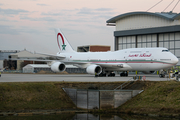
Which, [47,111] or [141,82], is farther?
[141,82]

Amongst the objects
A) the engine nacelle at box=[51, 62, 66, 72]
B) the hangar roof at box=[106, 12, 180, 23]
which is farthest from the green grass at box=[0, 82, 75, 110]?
the hangar roof at box=[106, 12, 180, 23]

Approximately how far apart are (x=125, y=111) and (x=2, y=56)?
120m

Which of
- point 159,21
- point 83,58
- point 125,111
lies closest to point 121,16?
point 159,21

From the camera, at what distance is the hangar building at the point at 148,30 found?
179 ft

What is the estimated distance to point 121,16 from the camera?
62.8 m

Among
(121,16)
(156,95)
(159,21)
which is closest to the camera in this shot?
(156,95)

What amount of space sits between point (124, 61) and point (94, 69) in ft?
16.5

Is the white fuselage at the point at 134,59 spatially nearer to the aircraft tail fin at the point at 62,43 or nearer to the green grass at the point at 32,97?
the aircraft tail fin at the point at 62,43

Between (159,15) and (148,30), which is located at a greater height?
(159,15)

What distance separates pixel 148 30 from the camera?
57.2 metres

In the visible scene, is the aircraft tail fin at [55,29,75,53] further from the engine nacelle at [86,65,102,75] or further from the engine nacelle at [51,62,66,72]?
the engine nacelle at [86,65,102,75]

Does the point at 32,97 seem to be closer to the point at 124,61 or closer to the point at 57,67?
the point at 57,67

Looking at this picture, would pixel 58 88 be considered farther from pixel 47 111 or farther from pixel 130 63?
pixel 130 63

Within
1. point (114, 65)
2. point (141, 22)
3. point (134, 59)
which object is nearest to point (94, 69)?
point (114, 65)
